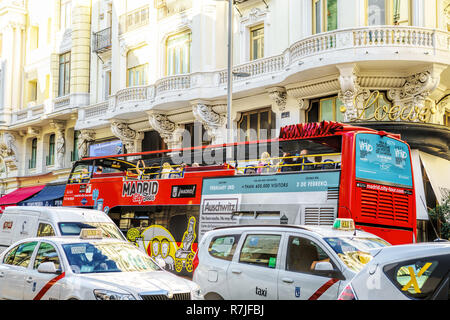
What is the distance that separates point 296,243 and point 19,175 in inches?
1307

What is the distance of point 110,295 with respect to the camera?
23.5 feet

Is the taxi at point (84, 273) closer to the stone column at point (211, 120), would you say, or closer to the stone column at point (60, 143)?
the stone column at point (211, 120)

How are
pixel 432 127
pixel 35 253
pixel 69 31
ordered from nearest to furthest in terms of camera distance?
pixel 35 253, pixel 432 127, pixel 69 31

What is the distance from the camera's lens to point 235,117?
2395cm

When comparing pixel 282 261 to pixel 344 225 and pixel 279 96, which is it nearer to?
pixel 344 225

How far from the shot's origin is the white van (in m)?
13.0

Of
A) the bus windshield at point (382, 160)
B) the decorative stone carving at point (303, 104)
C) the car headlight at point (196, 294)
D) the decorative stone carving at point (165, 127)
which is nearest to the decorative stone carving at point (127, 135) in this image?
the decorative stone carving at point (165, 127)

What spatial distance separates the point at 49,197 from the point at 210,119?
1150 centimetres

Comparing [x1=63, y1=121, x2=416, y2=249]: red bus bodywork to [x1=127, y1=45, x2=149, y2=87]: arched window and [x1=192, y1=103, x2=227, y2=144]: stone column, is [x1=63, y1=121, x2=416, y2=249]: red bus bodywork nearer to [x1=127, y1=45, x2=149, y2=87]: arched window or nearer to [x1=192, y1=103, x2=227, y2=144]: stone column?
[x1=192, y1=103, x2=227, y2=144]: stone column

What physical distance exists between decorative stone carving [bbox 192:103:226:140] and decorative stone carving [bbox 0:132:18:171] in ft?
60.6

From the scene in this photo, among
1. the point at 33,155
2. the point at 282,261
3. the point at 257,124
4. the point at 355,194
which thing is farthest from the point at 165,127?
the point at 282,261
